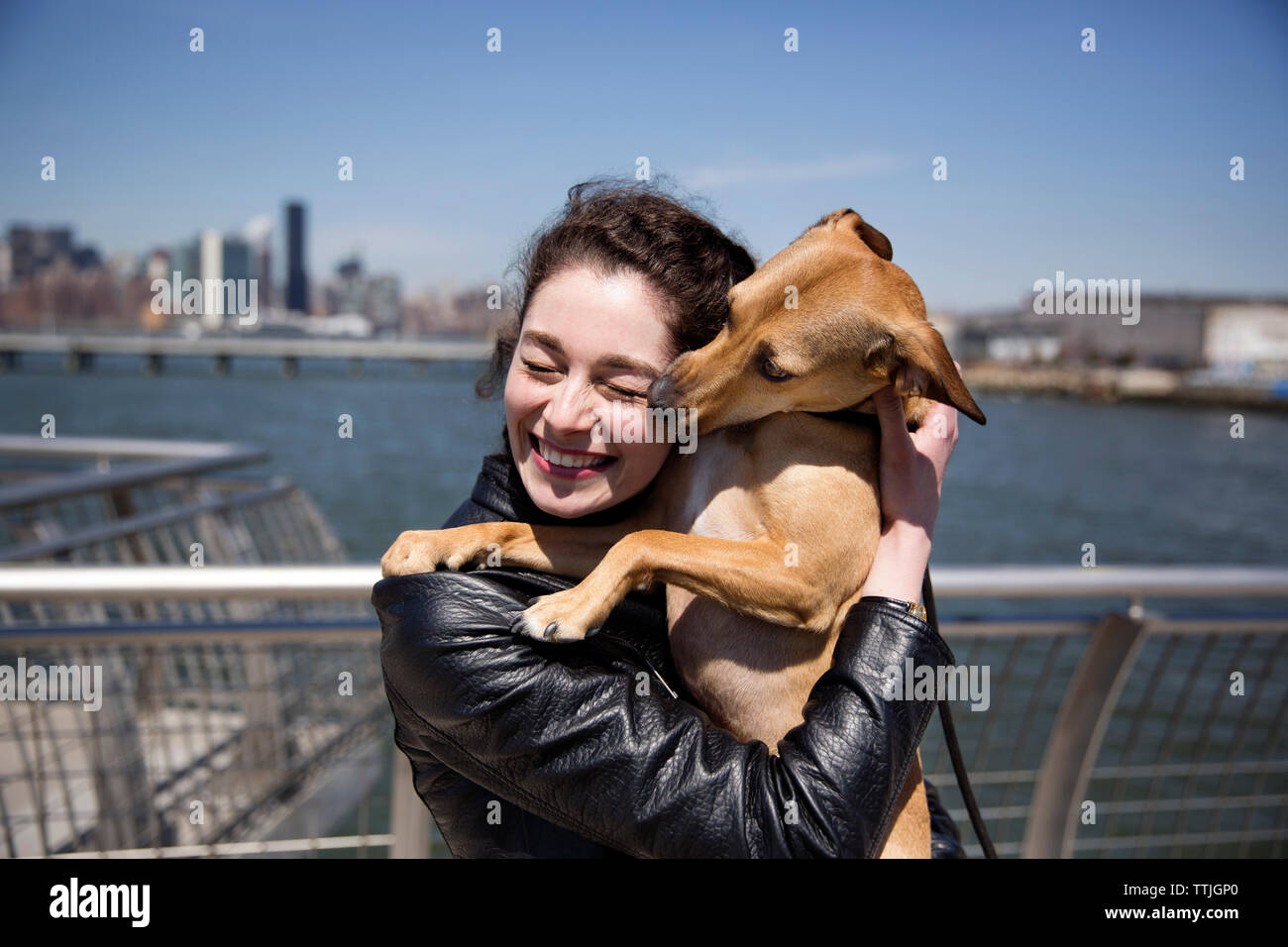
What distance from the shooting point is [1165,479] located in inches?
1321

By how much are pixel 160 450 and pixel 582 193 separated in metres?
4.21

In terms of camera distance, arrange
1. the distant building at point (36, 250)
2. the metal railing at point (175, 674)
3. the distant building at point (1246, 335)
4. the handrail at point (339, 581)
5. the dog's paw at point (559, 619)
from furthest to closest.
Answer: the distant building at point (36, 250), the distant building at point (1246, 335), the metal railing at point (175, 674), the handrail at point (339, 581), the dog's paw at point (559, 619)

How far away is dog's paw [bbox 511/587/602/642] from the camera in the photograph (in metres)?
1.40

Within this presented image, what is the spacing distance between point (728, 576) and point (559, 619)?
360 mm

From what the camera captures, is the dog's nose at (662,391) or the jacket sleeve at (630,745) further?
the dog's nose at (662,391)

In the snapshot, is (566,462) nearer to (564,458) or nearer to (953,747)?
(564,458)

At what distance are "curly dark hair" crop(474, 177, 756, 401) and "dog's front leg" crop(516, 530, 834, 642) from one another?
0.42m

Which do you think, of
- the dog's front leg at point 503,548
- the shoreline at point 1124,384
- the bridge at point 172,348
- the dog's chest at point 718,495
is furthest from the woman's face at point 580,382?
the bridge at point 172,348

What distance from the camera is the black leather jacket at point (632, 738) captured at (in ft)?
4.23

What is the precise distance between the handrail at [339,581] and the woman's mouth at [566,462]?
35.3 inches

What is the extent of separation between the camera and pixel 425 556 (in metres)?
1.64

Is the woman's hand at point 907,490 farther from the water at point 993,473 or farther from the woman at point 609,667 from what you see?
the water at point 993,473

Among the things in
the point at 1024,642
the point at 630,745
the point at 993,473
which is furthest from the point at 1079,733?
the point at 993,473
